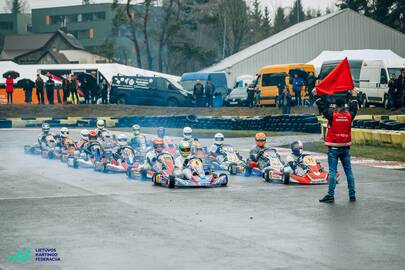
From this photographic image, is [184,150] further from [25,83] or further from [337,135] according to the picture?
[25,83]

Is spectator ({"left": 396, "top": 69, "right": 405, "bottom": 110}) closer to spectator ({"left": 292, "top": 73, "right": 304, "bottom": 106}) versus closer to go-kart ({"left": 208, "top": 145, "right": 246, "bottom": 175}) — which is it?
spectator ({"left": 292, "top": 73, "right": 304, "bottom": 106})

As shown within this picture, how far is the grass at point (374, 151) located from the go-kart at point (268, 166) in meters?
4.94

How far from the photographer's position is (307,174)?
56.1ft

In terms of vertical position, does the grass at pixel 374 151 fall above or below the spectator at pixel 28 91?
below

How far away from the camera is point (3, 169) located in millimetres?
20938

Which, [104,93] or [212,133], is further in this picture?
[104,93]

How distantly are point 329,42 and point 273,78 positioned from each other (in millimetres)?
24559

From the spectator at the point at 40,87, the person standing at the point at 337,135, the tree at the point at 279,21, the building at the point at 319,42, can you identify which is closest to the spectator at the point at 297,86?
the spectator at the point at 40,87

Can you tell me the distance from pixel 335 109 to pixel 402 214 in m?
2.24

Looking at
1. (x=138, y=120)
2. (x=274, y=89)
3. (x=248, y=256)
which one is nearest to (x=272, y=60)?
(x=274, y=89)

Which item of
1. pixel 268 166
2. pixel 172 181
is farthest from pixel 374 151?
pixel 172 181

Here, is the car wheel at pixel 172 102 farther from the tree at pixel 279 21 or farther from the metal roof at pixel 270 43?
the tree at pixel 279 21

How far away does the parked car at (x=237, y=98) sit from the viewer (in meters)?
46.2

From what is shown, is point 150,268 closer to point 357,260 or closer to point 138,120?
point 357,260
